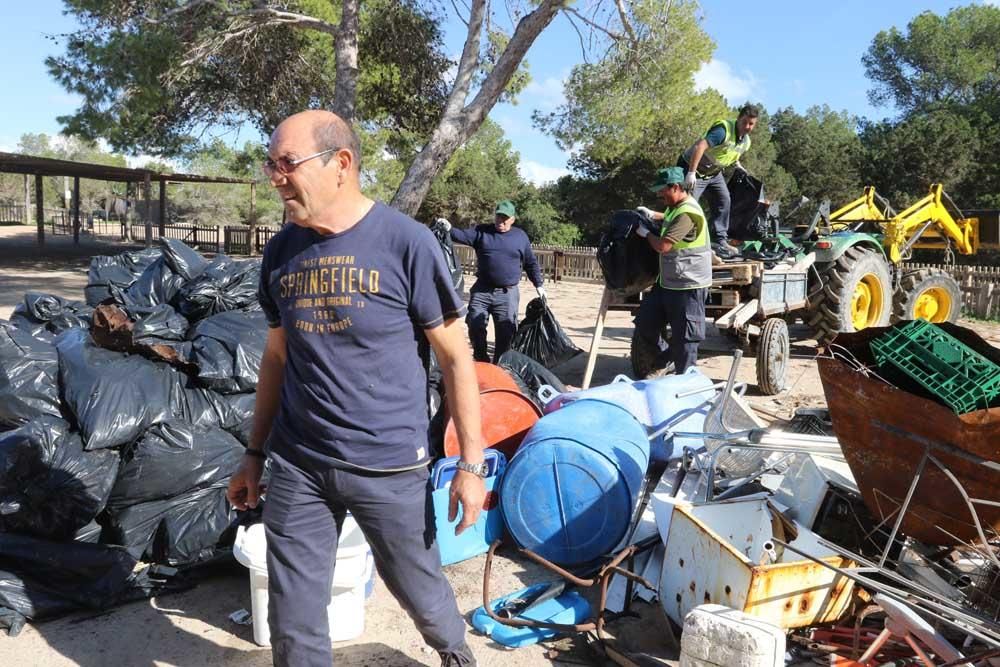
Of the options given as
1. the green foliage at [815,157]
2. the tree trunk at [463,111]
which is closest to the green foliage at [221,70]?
the tree trunk at [463,111]

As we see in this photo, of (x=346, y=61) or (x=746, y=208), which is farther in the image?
(x=346, y=61)

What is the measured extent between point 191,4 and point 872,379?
10373mm

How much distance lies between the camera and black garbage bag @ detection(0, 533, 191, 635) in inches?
110

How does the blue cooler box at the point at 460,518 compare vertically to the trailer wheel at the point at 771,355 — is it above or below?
below

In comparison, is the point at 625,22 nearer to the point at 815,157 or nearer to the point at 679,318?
the point at 679,318

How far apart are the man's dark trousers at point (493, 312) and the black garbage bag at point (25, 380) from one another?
321 centimetres

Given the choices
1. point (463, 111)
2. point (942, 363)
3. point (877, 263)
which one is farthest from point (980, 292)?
point (942, 363)

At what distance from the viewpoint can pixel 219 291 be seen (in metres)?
4.56

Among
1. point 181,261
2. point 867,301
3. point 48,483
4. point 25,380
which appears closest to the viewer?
point 48,483

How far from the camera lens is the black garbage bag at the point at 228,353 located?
12.2ft

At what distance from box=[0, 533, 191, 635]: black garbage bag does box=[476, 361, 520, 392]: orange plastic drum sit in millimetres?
1625

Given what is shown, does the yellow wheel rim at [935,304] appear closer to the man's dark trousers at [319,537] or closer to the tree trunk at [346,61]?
the tree trunk at [346,61]

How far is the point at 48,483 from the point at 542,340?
3900 mm

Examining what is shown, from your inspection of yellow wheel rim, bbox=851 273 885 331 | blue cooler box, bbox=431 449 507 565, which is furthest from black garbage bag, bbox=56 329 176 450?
yellow wheel rim, bbox=851 273 885 331
